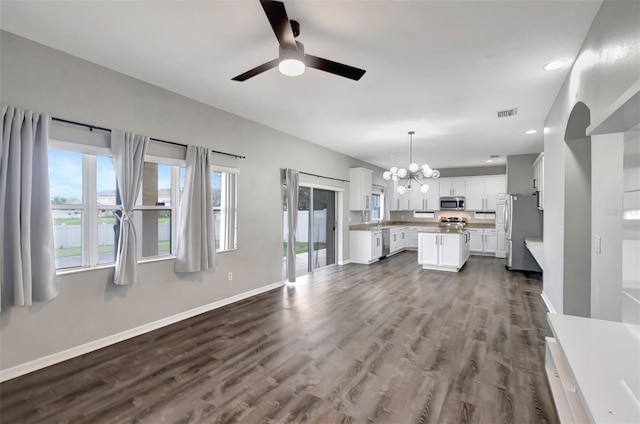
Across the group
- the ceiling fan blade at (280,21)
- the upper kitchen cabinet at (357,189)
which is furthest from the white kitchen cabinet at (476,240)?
the ceiling fan blade at (280,21)

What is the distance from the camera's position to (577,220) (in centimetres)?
309

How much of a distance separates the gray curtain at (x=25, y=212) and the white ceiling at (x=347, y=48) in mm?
816

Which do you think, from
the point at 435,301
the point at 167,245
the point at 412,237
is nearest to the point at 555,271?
the point at 435,301

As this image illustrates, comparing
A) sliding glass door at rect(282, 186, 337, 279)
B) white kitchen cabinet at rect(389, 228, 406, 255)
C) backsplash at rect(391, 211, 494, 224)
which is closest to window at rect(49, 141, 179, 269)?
sliding glass door at rect(282, 186, 337, 279)

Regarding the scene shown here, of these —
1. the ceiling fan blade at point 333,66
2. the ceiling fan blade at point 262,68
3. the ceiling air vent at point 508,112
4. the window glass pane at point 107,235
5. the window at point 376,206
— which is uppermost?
the ceiling air vent at point 508,112

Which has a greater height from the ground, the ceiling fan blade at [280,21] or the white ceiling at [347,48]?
the white ceiling at [347,48]

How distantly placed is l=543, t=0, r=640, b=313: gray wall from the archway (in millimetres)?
41

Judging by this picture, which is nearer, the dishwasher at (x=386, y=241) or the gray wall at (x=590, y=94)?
the gray wall at (x=590, y=94)

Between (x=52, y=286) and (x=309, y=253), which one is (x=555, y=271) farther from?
(x=52, y=286)

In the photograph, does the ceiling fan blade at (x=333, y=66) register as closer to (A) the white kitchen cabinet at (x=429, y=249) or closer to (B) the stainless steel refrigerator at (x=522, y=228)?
(A) the white kitchen cabinet at (x=429, y=249)

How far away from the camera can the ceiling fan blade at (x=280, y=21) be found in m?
1.72

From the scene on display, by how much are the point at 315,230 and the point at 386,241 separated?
8.52ft

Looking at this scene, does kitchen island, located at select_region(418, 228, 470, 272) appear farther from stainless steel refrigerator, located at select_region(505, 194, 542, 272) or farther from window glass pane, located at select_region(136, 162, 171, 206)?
window glass pane, located at select_region(136, 162, 171, 206)

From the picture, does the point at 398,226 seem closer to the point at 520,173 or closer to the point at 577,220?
the point at 520,173
